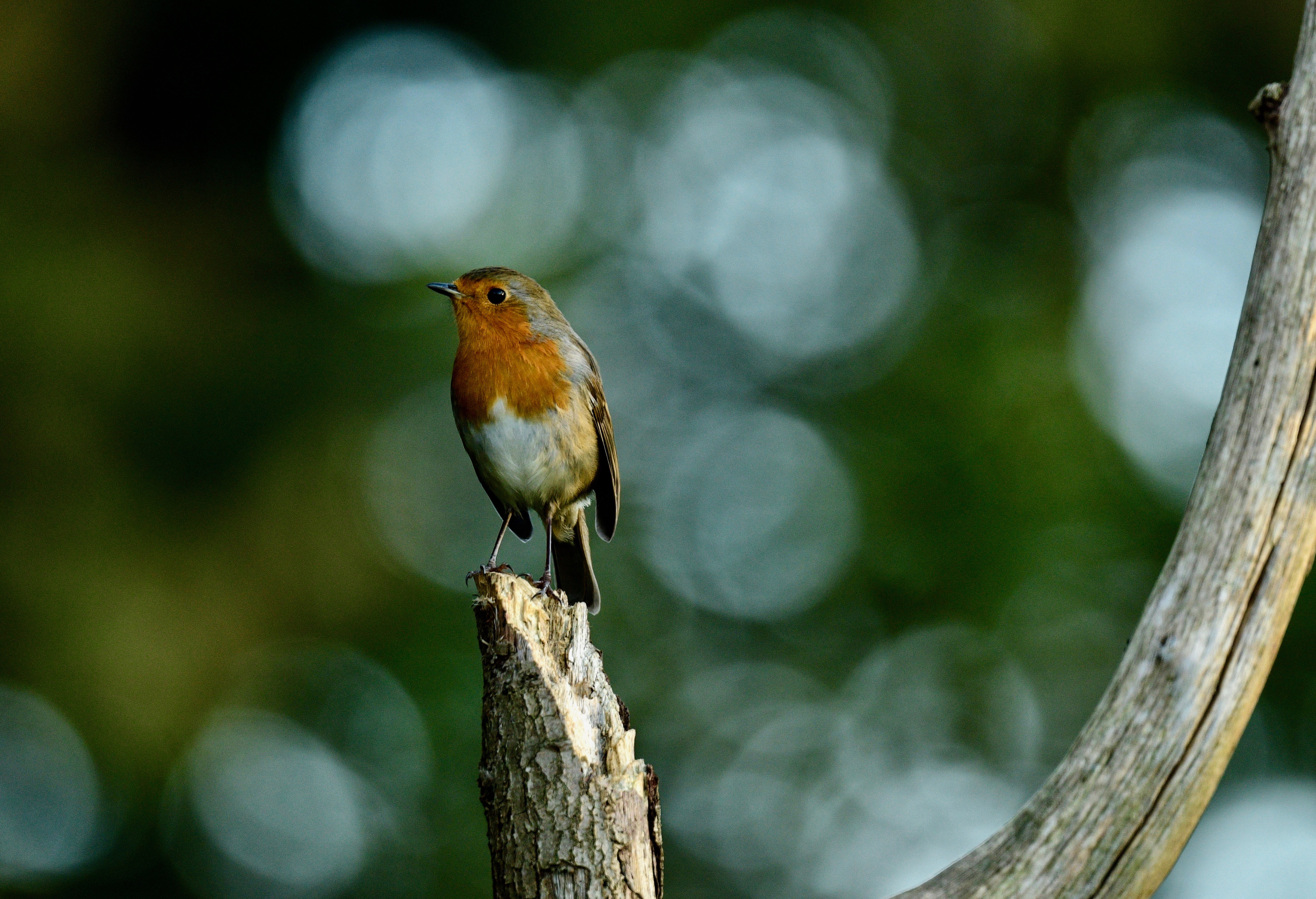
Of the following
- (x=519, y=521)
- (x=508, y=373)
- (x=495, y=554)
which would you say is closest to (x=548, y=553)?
(x=495, y=554)

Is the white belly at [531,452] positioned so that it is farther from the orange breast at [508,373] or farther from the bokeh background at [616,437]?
the bokeh background at [616,437]

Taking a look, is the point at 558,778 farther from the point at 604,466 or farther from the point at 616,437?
the point at 616,437

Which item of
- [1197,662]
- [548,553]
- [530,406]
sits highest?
[530,406]

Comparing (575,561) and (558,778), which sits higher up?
(575,561)

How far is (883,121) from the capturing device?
491 inches

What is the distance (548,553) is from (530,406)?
2.02 feet

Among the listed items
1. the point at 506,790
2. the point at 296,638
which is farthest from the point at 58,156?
the point at 506,790

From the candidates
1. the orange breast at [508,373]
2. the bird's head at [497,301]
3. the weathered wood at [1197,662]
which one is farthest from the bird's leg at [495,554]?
the weathered wood at [1197,662]

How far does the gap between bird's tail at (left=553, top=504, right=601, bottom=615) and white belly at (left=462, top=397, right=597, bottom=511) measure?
0.38 metres

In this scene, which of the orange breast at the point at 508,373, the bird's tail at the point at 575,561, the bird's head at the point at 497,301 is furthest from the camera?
the bird's tail at the point at 575,561

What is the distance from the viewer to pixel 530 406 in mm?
4969

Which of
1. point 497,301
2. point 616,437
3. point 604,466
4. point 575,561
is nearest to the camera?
point 497,301

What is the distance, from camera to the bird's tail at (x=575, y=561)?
18.2 ft

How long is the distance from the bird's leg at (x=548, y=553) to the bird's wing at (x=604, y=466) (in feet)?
0.81
